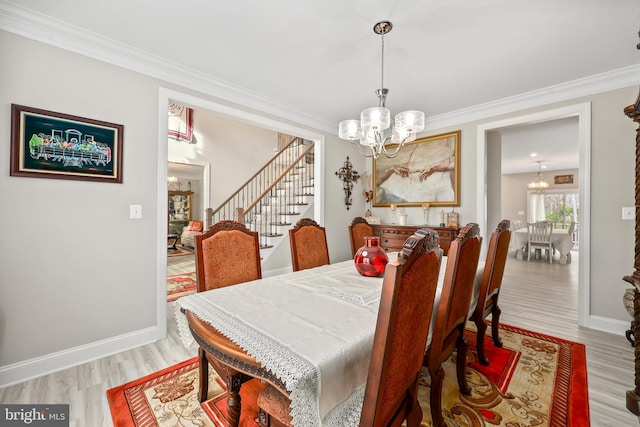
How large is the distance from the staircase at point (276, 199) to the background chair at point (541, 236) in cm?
543

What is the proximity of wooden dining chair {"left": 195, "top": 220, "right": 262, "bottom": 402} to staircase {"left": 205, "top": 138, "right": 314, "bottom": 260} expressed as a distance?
2.25 meters

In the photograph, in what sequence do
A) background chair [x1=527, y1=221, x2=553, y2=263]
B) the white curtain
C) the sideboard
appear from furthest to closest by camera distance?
the white curtain
background chair [x1=527, y1=221, x2=553, y2=263]
the sideboard

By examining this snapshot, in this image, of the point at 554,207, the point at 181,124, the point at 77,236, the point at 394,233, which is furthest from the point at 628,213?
the point at 554,207

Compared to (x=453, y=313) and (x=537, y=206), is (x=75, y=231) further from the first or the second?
(x=537, y=206)

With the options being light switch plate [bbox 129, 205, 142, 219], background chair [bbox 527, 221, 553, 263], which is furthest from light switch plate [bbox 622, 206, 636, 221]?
light switch plate [bbox 129, 205, 142, 219]

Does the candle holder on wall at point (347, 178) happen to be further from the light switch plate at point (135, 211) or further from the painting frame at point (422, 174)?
the light switch plate at point (135, 211)

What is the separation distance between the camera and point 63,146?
2010mm

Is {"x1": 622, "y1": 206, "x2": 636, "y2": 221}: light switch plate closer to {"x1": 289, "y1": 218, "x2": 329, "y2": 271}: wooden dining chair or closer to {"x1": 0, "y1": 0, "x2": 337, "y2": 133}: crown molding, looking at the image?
{"x1": 289, "y1": 218, "x2": 329, "y2": 271}: wooden dining chair

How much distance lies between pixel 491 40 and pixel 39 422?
12.7ft

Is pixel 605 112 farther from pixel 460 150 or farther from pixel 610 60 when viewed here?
pixel 460 150

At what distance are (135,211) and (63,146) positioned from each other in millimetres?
659

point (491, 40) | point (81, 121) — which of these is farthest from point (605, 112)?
point (81, 121)

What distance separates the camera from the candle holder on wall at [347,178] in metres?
4.38

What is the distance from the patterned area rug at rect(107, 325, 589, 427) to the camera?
1.49 m
